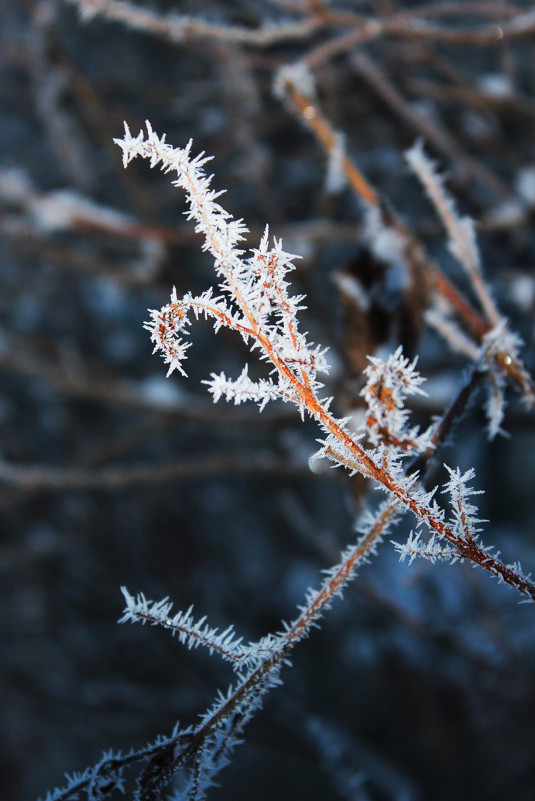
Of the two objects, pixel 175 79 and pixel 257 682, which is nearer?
pixel 257 682

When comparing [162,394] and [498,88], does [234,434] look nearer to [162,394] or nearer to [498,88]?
[162,394]

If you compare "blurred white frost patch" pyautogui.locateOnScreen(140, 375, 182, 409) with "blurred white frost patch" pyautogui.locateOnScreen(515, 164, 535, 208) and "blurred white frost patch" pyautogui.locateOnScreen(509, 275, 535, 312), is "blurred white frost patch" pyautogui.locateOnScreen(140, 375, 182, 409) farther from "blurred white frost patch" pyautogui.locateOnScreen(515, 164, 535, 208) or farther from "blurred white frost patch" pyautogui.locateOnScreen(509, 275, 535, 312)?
"blurred white frost patch" pyautogui.locateOnScreen(515, 164, 535, 208)

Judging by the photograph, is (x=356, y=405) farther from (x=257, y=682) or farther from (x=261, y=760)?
(x=261, y=760)

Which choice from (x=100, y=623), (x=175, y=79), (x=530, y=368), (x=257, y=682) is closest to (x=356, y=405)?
(x=530, y=368)

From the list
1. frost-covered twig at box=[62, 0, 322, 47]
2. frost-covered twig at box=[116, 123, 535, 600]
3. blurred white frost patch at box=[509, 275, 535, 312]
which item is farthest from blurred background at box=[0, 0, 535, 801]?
frost-covered twig at box=[116, 123, 535, 600]

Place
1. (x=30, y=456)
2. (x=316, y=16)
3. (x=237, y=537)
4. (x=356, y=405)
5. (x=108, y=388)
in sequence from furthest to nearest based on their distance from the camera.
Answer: (x=237, y=537) < (x=30, y=456) < (x=108, y=388) < (x=316, y=16) < (x=356, y=405)
